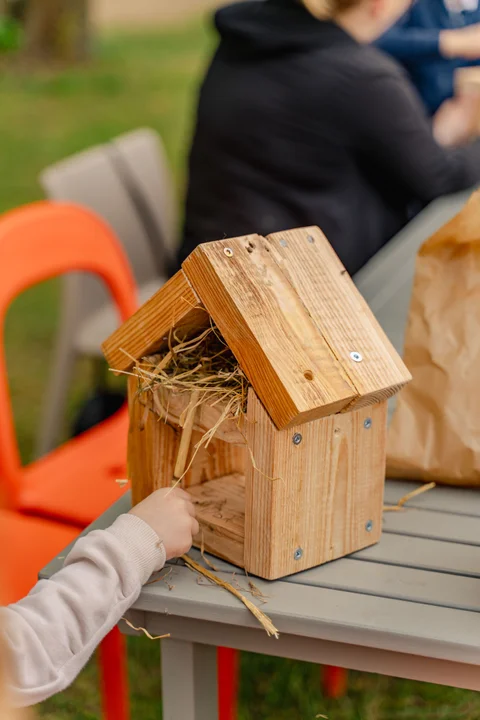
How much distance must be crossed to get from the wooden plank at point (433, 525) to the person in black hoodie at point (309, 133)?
4.00 feet

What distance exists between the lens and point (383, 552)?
40.3 inches

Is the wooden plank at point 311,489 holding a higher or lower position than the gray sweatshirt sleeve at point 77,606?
higher

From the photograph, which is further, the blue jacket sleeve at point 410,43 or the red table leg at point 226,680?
the blue jacket sleeve at point 410,43

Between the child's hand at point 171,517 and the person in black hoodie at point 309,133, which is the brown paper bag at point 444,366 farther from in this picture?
the person in black hoodie at point 309,133

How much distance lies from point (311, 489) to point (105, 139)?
621 centimetres

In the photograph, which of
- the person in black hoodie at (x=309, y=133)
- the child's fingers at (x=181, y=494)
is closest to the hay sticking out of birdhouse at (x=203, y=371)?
the child's fingers at (x=181, y=494)

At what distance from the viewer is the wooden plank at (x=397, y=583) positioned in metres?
0.93

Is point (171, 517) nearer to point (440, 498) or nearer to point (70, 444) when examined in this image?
point (440, 498)

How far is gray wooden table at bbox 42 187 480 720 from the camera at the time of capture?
0.89 metres

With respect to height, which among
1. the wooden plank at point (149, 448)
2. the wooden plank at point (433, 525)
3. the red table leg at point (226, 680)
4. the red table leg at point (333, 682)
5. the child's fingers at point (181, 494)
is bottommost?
the red table leg at point (333, 682)

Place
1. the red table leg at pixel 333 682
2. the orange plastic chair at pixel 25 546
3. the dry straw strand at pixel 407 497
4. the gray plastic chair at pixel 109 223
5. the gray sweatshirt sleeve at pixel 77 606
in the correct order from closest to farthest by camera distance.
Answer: the gray sweatshirt sleeve at pixel 77 606, the dry straw strand at pixel 407 497, the orange plastic chair at pixel 25 546, the red table leg at pixel 333 682, the gray plastic chair at pixel 109 223

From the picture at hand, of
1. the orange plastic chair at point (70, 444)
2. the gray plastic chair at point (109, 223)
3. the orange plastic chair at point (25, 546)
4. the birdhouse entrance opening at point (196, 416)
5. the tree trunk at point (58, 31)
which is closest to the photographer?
the birdhouse entrance opening at point (196, 416)

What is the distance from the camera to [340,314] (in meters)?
0.99

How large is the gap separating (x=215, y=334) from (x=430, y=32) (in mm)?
1955
